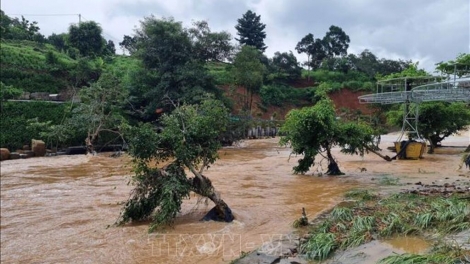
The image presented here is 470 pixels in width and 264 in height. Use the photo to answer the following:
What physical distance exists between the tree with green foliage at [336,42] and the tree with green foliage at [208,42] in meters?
34.0

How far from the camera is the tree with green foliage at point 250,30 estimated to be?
59688 millimetres

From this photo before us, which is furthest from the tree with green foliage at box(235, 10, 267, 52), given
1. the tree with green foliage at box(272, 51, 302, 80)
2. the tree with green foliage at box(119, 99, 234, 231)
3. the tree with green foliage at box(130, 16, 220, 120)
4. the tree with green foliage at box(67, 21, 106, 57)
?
the tree with green foliage at box(119, 99, 234, 231)

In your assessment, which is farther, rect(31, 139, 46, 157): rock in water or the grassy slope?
the grassy slope

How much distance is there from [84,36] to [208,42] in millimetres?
16909

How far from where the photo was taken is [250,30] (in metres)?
59.7

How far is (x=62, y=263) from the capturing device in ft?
19.3

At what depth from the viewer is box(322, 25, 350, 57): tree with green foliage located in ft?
207

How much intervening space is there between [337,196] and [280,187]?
2.26 metres

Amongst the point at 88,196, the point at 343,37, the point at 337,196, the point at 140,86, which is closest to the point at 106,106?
the point at 140,86

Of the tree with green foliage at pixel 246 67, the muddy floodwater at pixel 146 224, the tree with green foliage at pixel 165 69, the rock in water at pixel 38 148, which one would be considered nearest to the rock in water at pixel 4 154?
the rock in water at pixel 38 148

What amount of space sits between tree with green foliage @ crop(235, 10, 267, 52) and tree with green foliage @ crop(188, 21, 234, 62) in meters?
26.9

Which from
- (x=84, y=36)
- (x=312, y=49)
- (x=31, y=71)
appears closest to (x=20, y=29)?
(x=84, y=36)

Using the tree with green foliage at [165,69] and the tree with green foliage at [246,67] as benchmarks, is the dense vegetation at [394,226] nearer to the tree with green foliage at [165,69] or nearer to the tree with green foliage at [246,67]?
the tree with green foliage at [165,69]

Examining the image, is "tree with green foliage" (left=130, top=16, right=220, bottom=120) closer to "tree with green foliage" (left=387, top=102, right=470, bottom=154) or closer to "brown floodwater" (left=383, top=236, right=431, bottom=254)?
"tree with green foliage" (left=387, top=102, right=470, bottom=154)
